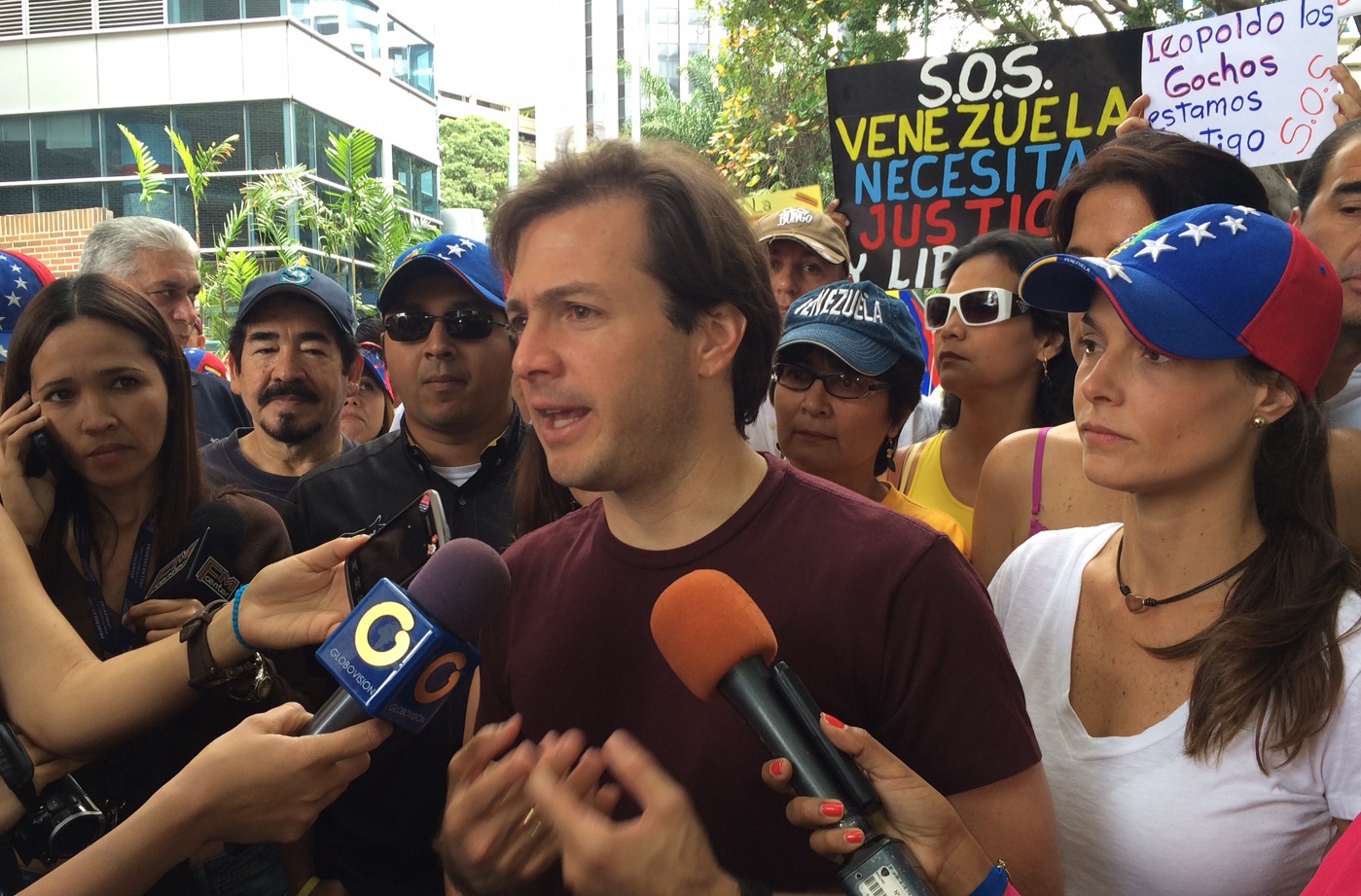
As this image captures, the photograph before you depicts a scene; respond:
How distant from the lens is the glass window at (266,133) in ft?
79.0

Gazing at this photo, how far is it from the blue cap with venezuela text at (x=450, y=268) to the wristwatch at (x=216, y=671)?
139cm

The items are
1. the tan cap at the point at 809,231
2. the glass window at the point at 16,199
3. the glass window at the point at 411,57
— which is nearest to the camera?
the tan cap at the point at 809,231

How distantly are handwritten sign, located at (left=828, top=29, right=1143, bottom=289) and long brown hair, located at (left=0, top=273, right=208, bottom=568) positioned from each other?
3228 millimetres

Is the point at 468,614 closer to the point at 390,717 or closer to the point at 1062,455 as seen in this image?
the point at 390,717

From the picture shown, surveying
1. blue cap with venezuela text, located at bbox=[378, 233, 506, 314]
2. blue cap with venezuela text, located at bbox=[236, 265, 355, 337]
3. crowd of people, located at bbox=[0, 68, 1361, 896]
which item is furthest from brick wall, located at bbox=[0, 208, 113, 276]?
crowd of people, located at bbox=[0, 68, 1361, 896]

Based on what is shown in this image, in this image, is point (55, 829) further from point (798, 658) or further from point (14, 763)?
point (798, 658)

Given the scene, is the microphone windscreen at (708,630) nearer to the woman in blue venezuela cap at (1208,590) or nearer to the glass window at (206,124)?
the woman in blue venezuela cap at (1208,590)

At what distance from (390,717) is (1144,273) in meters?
1.56

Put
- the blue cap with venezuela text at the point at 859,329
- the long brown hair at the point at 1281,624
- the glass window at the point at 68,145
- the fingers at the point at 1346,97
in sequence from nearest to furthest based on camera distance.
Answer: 1. the long brown hair at the point at 1281,624
2. the blue cap with venezuela text at the point at 859,329
3. the fingers at the point at 1346,97
4. the glass window at the point at 68,145

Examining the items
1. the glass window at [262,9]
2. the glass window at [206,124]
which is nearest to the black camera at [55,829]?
the glass window at [206,124]

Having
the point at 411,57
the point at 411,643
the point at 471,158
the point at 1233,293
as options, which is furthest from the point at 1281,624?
the point at 471,158

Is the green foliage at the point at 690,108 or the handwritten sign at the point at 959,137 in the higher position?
the green foliage at the point at 690,108

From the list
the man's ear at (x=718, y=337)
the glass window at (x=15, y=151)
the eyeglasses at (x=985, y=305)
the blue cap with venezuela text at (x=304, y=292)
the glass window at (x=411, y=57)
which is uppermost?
the glass window at (x=411, y=57)

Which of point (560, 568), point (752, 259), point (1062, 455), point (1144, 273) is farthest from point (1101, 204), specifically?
point (560, 568)
